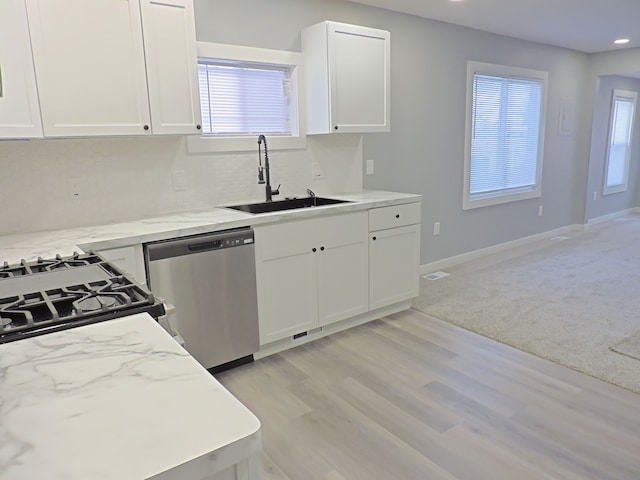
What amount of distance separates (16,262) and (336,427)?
5.23ft

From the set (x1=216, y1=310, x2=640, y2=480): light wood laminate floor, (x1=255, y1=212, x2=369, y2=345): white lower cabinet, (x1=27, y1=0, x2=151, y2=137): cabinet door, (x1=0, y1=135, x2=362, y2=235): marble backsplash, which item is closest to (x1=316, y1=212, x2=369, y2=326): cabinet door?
(x1=255, y1=212, x2=369, y2=345): white lower cabinet

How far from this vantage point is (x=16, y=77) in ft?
6.97

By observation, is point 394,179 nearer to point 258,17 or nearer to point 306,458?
point 258,17

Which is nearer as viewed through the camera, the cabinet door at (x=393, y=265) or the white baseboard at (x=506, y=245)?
the cabinet door at (x=393, y=265)

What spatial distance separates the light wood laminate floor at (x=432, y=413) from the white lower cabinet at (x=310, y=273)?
22 centimetres

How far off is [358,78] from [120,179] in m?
1.85

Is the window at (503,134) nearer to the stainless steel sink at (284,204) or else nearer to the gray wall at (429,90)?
the gray wall at (429,90)

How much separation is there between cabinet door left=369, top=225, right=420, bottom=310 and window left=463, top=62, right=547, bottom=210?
5.44 ft

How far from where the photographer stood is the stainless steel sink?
3252mm

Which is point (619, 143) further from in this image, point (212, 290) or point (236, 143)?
point (212, 290)

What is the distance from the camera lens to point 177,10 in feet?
8.32

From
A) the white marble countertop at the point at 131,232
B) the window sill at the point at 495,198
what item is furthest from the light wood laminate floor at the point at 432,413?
the window sill at the point at 495,198

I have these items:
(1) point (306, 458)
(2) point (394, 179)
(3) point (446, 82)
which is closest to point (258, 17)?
(2) point (394, 179)

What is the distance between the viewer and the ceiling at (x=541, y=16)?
3.83 m
